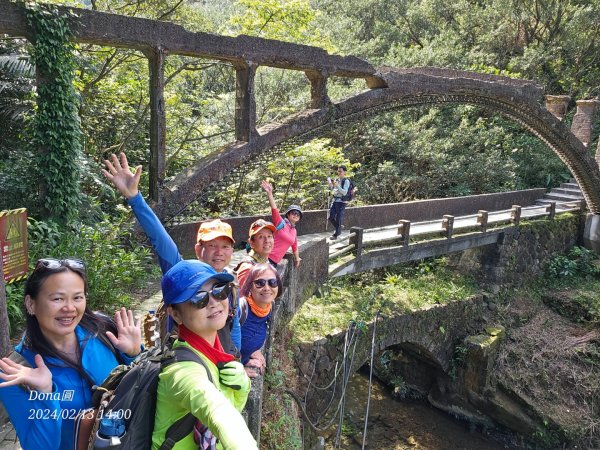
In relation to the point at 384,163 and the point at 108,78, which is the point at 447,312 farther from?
the point at 108,78

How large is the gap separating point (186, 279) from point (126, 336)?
1.87 ft

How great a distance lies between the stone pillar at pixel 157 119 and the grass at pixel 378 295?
352 centimetres

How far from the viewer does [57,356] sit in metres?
1.96

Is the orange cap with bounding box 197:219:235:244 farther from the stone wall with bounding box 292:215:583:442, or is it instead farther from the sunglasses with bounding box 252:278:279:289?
the stone wall with bounding box 292:215:583:442

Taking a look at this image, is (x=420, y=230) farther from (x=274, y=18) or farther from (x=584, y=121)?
(x=584, y=121)

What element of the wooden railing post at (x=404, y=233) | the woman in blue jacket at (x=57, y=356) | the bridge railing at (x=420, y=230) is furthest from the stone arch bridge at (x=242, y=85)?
the woman in blue jacket at (x=57, y=356)

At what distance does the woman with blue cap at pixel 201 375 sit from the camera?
1.46 meters

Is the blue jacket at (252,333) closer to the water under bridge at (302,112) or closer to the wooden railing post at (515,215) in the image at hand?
the water under bridge at (302,112)

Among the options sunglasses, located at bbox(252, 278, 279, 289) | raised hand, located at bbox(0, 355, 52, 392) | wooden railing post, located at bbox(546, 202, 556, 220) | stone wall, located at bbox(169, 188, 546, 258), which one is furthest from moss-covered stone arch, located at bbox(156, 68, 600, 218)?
raised hand, located at bbox(0, 355, 52, 392)

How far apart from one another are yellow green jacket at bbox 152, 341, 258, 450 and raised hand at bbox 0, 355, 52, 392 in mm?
561

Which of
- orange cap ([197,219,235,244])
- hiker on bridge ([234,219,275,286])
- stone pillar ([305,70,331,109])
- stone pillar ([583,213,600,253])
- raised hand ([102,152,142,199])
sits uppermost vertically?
stone pillar ([305,70,331,109])

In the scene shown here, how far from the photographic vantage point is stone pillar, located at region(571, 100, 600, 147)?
16938 millimetres

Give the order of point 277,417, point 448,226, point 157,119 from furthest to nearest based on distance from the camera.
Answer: point 448,226 → point 157,119 → point 277,417

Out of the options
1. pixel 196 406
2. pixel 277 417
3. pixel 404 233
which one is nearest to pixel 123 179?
pixel 196 406
